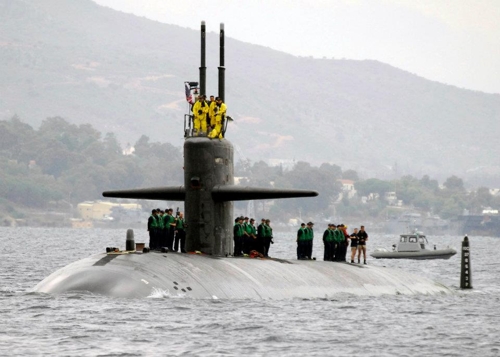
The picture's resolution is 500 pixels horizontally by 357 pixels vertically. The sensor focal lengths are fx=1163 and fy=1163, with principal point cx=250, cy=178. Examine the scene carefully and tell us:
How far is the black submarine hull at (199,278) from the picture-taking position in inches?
985

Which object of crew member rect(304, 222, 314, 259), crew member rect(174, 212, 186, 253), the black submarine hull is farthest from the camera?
crew member rect(304, 222, 314, 259)

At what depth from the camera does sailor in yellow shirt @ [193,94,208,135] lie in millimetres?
28812

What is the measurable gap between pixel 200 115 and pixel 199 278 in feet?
15.4

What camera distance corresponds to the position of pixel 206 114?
94.5ft

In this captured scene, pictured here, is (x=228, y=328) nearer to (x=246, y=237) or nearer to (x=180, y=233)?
(x=180, y=233)

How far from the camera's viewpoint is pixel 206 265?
26.8 metres

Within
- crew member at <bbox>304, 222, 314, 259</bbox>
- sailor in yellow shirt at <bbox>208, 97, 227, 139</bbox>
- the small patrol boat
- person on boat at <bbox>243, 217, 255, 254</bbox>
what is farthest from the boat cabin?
sailor in yellow shirt at <bbox>208, 97, 227, 139</bbox>

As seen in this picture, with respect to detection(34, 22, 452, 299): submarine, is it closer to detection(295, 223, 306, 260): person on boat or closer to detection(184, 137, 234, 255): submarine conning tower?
detection(184, 137, 234, 255): submarine conning tower

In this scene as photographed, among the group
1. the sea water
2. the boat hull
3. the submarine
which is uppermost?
the submarine

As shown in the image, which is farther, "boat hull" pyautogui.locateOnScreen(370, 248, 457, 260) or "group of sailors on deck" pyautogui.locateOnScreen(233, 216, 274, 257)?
"boat hull" pyautogui.locateOnScreen(370, 248, 457, 260)

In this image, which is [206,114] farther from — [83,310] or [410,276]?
[410,276]

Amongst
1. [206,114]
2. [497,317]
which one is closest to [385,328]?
[497,317]

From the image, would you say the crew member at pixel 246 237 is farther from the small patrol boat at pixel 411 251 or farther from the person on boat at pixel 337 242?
the small patrol boat at pixel 411 251

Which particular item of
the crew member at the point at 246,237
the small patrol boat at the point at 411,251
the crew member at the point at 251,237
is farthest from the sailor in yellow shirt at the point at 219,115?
the small patrol boat at the point at 411,251
